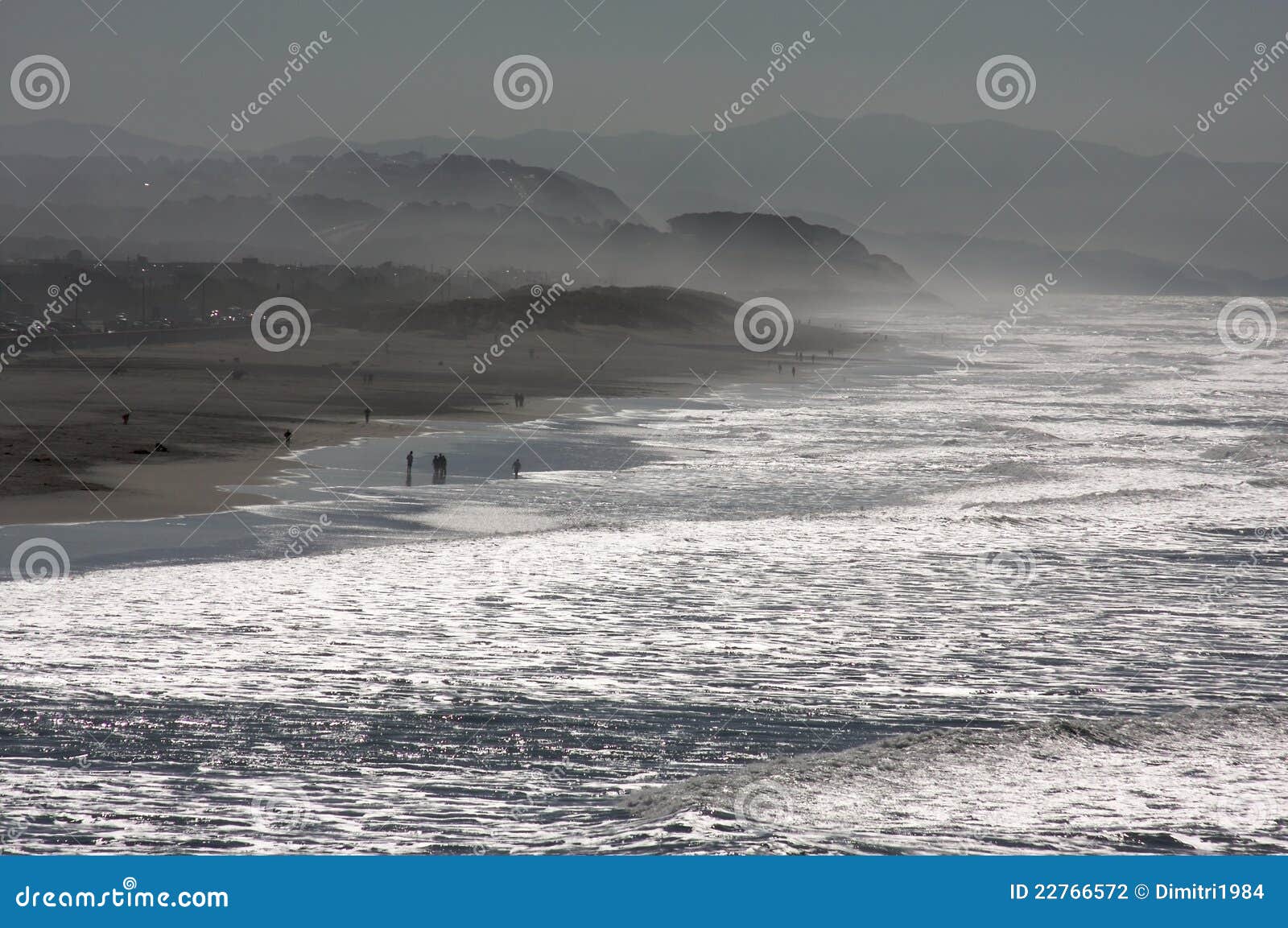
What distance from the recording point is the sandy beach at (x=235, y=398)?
31.1 m

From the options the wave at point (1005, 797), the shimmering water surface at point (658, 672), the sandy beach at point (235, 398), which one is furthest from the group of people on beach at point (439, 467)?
the wave at point (1005, 797)

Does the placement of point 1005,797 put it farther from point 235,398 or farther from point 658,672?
point 235,398

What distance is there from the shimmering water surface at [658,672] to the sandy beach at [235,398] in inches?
136

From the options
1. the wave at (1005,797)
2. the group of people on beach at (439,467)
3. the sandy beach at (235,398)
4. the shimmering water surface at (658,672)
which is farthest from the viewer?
the group of people on beach at (439,467)

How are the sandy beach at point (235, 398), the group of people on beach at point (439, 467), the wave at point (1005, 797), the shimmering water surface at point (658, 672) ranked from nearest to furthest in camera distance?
the wave at point (1005, 797) → the shimmering water surface at point (658, 672) → the sandy beach at point (235, 398) → the group of people on beach at point (439, 467)

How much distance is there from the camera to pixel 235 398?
59.1 meters

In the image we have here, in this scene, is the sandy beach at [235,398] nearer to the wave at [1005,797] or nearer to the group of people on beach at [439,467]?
the group of people on beach at [439,467]

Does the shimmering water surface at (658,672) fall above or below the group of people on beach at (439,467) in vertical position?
below

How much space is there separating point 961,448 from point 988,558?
20.9 metres

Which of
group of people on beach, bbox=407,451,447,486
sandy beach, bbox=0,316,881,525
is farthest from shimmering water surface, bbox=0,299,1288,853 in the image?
sandy beach, bbox=0,316,881,525

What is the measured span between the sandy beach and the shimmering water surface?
136 inches

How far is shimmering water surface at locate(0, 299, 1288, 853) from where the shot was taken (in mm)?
10859

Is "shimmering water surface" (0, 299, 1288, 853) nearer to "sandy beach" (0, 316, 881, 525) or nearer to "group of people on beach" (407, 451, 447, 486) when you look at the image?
"group of people on beach" (407, 451, 447, 486)

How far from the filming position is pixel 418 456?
39312 millimetres
